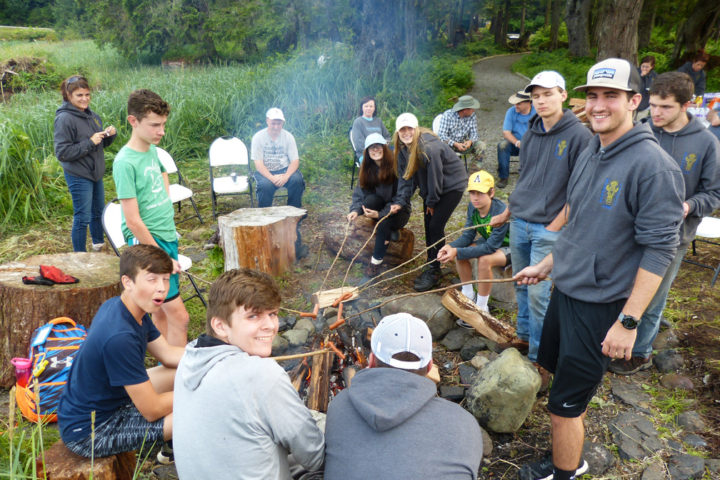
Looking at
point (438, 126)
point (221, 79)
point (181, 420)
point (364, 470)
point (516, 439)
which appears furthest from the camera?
point (221, 79)

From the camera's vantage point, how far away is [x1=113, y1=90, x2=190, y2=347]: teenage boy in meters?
3.09

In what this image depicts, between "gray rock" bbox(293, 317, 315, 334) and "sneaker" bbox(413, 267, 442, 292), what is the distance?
1217 millimetres

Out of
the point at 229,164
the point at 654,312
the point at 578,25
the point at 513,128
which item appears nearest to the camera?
the point at 654,312

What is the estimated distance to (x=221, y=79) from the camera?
1145 centimetres

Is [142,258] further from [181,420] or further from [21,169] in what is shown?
[21,169]

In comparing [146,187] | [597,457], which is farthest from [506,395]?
[146,187]

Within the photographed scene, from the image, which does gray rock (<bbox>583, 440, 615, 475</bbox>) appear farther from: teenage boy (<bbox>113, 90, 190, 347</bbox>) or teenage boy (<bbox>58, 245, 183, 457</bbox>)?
teenage boy (<bbox>113, 90, 190, 347</bbox>)

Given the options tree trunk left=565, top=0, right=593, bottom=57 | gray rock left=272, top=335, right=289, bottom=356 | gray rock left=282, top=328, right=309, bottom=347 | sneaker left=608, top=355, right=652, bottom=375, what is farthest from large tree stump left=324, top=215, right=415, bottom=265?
tree trunk left=565, top=0, right=593, bottom=57

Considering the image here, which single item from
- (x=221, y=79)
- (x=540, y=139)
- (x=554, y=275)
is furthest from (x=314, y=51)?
(x=554, y=275)

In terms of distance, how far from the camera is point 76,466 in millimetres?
2264

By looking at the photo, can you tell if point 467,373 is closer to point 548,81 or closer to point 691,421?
point 691,421

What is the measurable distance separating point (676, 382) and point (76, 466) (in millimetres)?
3851

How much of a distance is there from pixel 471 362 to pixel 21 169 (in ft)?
21.2

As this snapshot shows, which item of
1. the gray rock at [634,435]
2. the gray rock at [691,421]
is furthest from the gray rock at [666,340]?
the gray rock at [634,435]
